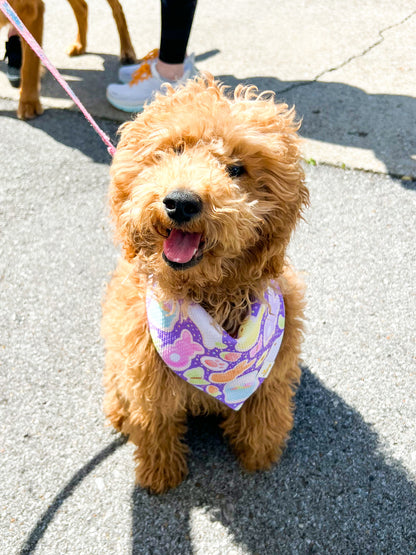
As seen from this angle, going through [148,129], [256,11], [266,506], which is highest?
[148,129]

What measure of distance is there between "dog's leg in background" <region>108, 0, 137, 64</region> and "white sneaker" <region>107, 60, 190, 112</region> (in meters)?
0.81

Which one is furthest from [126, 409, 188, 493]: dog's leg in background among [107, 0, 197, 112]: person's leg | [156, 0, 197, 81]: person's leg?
[156, 0, 197, 81]: person's leg

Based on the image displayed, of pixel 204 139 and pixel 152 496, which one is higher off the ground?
pixel 204 139

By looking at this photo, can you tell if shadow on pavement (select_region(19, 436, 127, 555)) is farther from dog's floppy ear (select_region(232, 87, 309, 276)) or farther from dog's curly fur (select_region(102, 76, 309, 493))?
dog's floppy ear (select_region(232, 87, 309, 276))

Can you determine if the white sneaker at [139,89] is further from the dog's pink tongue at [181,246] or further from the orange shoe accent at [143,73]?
the dog's pink tongue at [181,246]

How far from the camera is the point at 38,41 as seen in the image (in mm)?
4152

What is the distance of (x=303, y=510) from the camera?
2182 mm

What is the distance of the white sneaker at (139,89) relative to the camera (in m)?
4.21

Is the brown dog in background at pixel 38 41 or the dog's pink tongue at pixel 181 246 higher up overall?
the dog's pink tongue at pixel 181 246

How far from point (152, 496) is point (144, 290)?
875mm

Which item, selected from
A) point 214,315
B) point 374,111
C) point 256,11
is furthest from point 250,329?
point 256,11

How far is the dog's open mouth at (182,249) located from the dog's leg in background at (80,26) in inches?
163

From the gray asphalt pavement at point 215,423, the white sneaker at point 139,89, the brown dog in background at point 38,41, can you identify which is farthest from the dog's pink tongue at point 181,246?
the brown dog in background at point 38,41

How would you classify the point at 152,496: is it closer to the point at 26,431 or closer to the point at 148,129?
the point at 26,431
